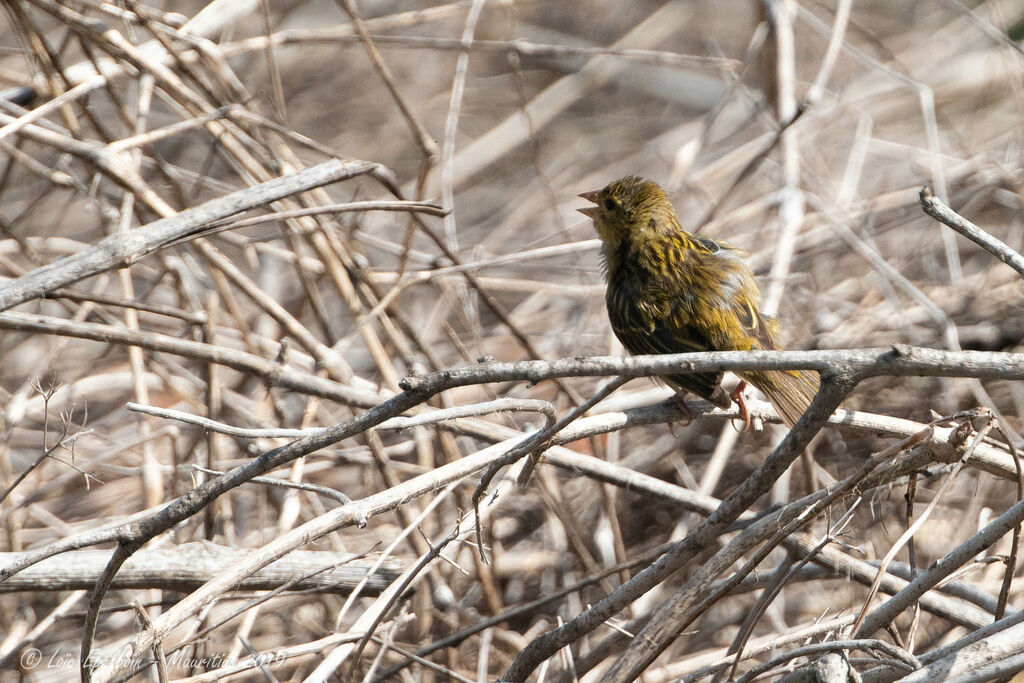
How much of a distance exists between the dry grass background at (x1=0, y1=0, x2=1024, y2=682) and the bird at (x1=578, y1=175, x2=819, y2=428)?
23cm

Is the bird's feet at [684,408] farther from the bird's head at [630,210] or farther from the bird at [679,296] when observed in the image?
the bird's head at [630,210]

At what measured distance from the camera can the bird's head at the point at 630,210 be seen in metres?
4.14

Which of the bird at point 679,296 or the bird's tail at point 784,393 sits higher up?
the bird at point 679,296

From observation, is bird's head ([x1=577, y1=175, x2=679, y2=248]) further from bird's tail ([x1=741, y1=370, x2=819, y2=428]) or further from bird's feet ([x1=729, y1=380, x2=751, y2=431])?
bird's tail ([x1=741, y1=370, x2=819, y2=428])

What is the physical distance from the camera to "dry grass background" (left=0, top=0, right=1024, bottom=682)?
342 cm

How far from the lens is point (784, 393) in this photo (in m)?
3.41

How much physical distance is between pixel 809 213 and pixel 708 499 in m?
2.92

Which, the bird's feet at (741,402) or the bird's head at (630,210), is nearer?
the bird's feet at (741,402)

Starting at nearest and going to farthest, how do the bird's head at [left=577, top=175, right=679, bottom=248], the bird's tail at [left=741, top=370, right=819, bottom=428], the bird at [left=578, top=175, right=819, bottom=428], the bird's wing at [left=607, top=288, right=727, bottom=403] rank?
the bird's tail at [left=741, top=370, right=819, bottom=428] < the bird at [left=578, top=175, right=819, bottom=428] < the bird's wing at [left=607, top=288, right=727, bottom=403] < the bird's head at [left=577, top=175, right=679, bottom=248]

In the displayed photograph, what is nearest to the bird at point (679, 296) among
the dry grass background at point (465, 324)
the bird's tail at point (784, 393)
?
the bird's tail at point (784, 393)

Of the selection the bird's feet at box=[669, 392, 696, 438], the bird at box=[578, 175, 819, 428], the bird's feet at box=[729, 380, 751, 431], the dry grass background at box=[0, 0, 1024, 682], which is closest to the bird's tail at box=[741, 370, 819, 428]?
the bird at box=[578, 175, 819, 428]

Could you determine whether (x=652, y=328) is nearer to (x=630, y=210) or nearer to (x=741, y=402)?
(x=741, y=402)

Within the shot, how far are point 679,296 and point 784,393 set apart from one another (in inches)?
26.4

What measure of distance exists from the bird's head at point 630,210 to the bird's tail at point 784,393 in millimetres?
958
